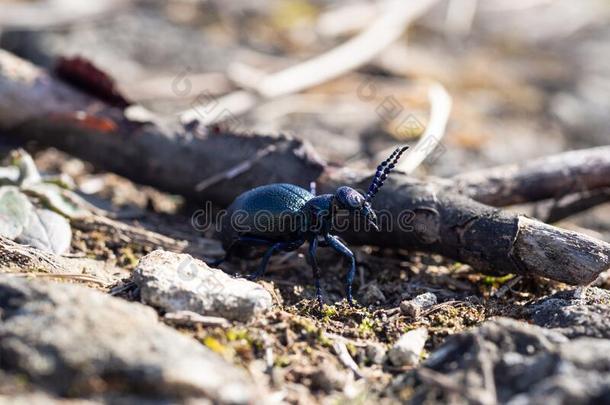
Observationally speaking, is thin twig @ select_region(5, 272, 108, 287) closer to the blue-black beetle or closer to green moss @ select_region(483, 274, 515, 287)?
the blue-black beetle

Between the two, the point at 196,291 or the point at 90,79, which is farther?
the point at 90,79

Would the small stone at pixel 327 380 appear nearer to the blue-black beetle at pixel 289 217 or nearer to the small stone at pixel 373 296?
the small stone at pixel 373 296

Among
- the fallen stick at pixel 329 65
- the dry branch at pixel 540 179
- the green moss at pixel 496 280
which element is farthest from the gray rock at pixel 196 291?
the fallen stick at pixel 329 65

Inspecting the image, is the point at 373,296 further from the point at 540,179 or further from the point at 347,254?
the point at 540,179

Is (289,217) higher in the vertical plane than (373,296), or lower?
higher

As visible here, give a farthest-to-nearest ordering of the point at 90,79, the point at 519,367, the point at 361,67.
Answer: the point at 361,67, the point at 90,79, the point at 519,367

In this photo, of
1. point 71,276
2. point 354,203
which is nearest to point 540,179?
point 354,203
